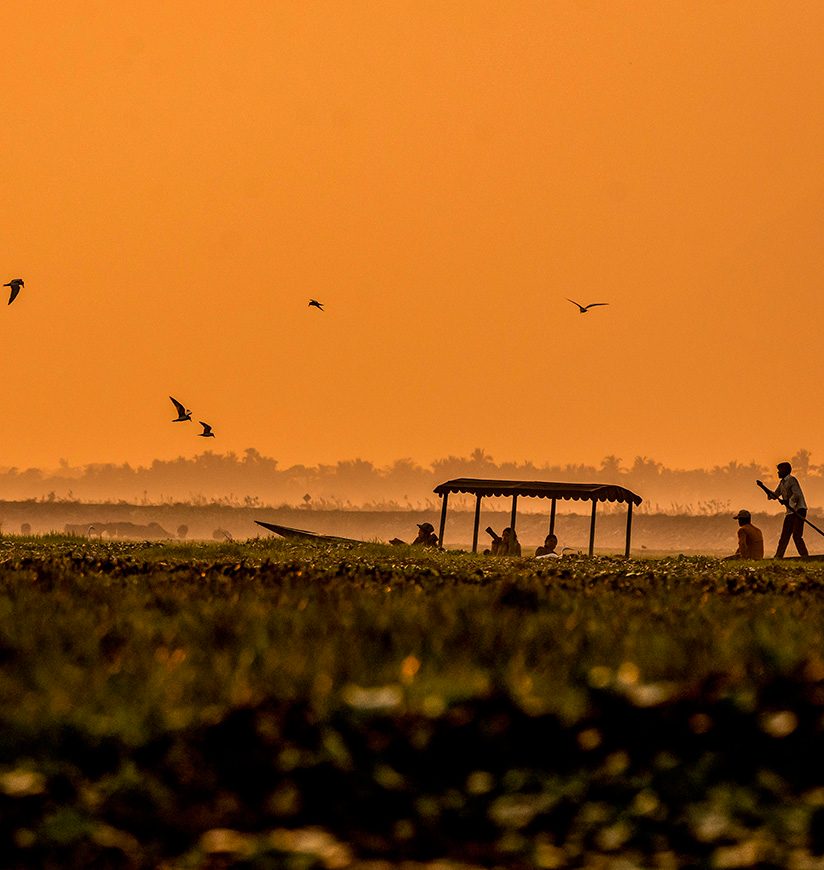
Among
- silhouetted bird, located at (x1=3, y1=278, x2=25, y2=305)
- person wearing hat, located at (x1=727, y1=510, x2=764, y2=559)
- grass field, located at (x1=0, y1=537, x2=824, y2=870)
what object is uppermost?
silhouetted bird, located at (x1=3, y1=278, x2=25, y2=305)

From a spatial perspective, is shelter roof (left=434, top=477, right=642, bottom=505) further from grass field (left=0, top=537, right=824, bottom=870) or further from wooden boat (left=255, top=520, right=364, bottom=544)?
grass field (left=0, top=537, right=824, bottom=870)

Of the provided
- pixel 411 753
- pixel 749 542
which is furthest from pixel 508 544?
pixel 411 753

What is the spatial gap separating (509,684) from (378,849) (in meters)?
1.23

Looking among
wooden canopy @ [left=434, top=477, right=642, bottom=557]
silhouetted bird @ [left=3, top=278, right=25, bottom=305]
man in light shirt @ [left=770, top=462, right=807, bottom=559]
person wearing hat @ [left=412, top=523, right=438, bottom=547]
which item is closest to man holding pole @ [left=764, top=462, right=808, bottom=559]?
man in light shirt @ [left=770, top=462, right=807, bottom=559]

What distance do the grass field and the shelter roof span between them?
98.2 feet

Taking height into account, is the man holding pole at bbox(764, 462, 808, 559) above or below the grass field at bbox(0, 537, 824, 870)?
above

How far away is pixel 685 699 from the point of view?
772 centimetres

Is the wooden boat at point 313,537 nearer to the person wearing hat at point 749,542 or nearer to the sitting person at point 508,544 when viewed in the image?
the sitting person at point 508,544

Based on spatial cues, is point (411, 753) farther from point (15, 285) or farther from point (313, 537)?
point (313, 537)

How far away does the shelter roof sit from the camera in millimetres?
38969

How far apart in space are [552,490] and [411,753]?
32.2 m

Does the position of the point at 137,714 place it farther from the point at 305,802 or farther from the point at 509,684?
the point at 509,684

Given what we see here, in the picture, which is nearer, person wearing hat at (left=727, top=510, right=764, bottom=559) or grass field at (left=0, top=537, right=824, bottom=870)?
grass field at (left=0, top=537, right=824, bottom=870)

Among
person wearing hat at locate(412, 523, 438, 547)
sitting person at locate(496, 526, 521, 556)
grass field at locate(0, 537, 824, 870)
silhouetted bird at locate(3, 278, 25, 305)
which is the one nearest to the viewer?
grass field at locate(0, 537, 824, 870)
